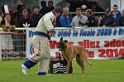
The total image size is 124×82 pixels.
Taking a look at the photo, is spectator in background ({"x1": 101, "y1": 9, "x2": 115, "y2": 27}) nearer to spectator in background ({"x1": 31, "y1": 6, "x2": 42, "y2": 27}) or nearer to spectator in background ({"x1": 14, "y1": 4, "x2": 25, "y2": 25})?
spectator in background ({"x1": 31, "y1": 6, "x2": 42, "y2": 27})

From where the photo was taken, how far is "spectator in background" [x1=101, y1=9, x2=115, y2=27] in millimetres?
24844

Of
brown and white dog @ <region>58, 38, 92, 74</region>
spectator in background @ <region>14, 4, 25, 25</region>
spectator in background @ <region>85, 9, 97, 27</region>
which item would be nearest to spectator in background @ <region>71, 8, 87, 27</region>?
spectator in background @ <region>85, 9, 97, 27</region>

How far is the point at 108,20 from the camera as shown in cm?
2489

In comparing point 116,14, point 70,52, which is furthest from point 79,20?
point 70,52

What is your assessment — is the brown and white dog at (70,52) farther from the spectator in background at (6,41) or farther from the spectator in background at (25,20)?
the spectator in background at (25,20)

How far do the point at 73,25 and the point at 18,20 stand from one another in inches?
122

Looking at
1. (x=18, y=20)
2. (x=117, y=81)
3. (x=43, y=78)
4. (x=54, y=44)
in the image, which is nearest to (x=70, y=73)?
(x=43, y=78)

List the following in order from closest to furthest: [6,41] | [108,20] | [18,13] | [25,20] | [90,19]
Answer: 1. [6,41]
2. [108,20]
3. [90,19]
4. [25,20]
5. [18,13]

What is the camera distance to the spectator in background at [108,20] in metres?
24.8

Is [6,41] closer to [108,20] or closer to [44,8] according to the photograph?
[44,8]

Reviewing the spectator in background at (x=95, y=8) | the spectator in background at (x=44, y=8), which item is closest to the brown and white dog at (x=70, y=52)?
the spectator in background at (x=44, y=8)

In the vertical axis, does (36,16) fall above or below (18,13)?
below

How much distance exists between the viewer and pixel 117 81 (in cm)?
1445

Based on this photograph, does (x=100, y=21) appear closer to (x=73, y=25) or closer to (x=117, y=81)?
(x=73, y=25)
